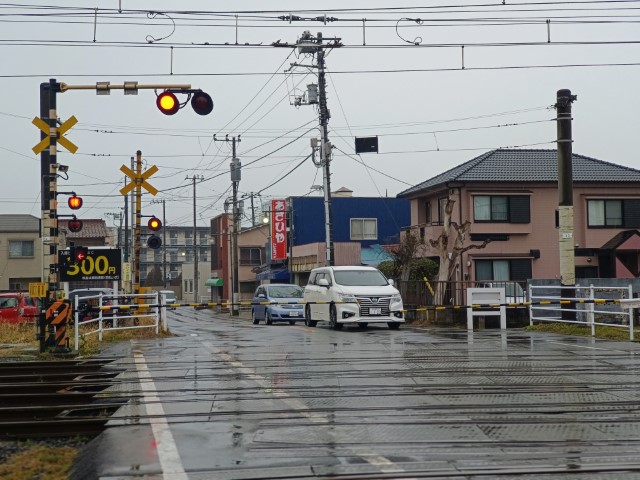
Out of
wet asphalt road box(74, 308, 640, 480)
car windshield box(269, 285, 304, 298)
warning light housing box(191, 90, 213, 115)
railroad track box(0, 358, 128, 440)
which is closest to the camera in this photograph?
wet asphalt road box(74, 308, 640, 480)

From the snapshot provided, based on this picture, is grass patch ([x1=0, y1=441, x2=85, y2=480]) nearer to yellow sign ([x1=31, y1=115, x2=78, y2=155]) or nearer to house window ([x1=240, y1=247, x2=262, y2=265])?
yellow sign ([x1=31, y1=115, x2=78, y2=155])

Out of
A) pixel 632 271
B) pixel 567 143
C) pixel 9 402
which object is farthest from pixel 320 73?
pixel 9 402

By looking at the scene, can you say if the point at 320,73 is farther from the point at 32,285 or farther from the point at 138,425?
the point at 138,425

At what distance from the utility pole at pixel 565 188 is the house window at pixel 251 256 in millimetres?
48704

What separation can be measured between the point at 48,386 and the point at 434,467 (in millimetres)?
6503

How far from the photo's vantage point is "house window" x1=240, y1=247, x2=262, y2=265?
6812cm

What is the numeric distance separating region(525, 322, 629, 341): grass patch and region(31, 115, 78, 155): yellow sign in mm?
12264

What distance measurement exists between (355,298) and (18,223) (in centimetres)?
4410

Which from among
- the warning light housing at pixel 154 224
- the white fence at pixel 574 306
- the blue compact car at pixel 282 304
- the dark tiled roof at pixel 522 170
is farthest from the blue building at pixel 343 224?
the white fence at pixel 574 306

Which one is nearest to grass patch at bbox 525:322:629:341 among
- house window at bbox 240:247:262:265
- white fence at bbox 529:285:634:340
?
white fence at bbox 529:285:634:340

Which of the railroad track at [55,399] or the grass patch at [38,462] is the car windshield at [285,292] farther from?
the grass patch at [38,462]

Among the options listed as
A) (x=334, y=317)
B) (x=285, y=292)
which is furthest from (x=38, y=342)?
(x=285, y=292)

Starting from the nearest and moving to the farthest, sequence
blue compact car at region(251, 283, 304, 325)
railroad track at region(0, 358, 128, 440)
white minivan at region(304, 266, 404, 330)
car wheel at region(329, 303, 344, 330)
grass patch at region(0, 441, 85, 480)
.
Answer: grass patch at region(0, 441, 85, 480), railroad track at region(0, 358, 128, 440), white minivan at region(304, 266, 404, 330), car wheel at region(329, 303, 344, 330), blue compact car at region(251, 283, 304, 325)

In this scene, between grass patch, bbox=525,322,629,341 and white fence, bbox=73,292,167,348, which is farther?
grass patch, bbox=525,322,629,341
